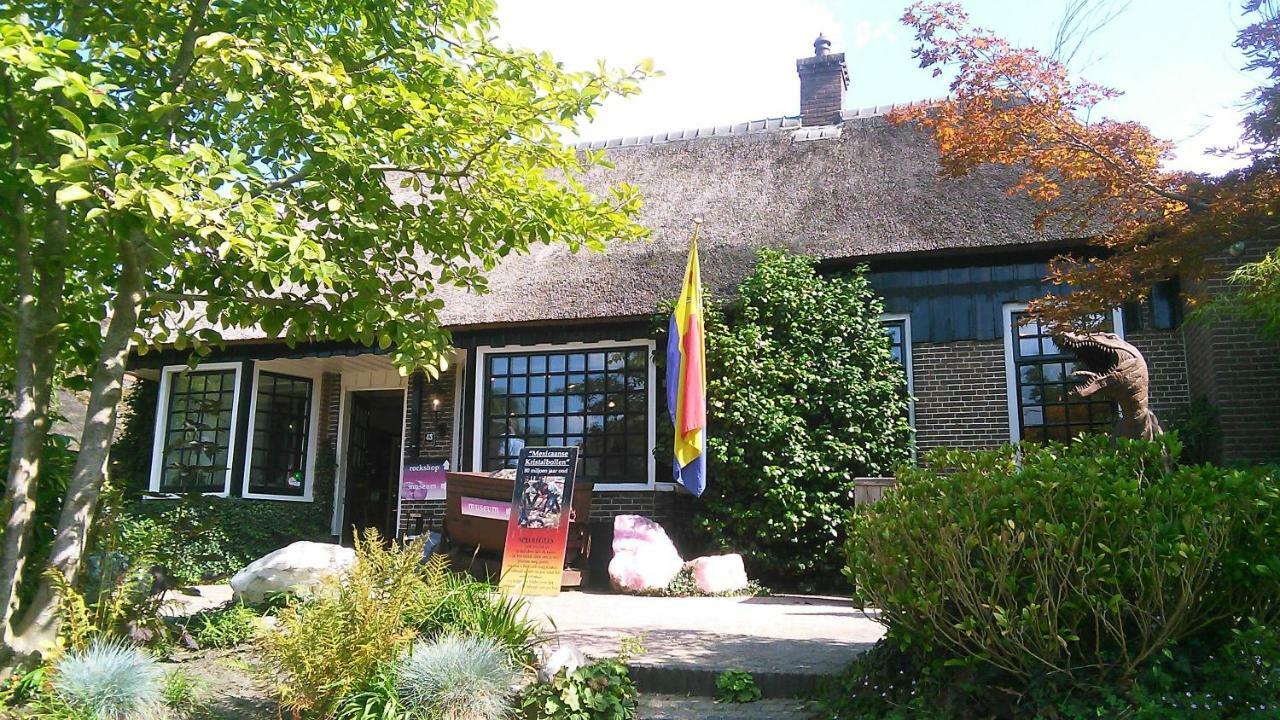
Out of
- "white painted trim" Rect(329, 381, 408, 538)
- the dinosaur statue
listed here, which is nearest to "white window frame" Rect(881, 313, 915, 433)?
the dinosaur statue

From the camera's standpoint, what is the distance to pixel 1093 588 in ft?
12.7

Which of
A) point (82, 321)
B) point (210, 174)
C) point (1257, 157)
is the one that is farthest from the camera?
point (82, 321)

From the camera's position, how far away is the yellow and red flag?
868 centimetres

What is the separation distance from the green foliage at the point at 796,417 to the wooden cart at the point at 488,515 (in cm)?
141

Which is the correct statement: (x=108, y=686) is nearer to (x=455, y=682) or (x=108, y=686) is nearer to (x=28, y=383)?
(x=455, y=682)

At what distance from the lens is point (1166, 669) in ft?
12.9

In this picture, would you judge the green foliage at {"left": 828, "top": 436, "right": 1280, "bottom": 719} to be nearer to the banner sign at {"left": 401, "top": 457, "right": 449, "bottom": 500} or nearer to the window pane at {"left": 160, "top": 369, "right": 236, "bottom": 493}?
the banner sign at {"left": 401, "top": 457, "right": 449, "bottom": 500}

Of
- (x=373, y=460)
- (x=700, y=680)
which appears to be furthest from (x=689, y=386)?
(x=373, y=460)

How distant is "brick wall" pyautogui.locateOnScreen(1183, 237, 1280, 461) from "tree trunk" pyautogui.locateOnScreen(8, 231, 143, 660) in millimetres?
9123

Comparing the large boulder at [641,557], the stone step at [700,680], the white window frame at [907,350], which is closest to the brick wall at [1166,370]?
the white window frame at [907,350]

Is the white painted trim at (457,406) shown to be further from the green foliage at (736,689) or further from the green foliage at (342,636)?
the green foliage at (736,689)

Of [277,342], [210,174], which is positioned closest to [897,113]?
[210,174]

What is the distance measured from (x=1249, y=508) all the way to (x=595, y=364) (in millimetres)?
8673

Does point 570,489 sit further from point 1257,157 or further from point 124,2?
point 1257,157
